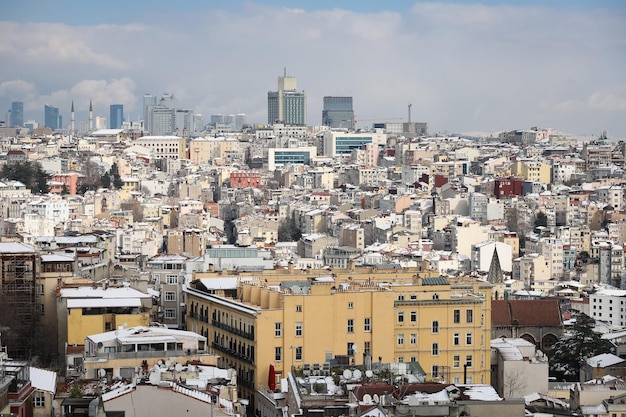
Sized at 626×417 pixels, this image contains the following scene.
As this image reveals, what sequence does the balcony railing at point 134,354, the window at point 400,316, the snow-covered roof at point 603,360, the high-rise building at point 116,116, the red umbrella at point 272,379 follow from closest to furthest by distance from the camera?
1. the balcony railing at point 134,354
2. the red umbrella at point 272,379
3. the window at point 400,316
4. the snow-covered roof at point 603,360
5. the high-rise building at point 116,116

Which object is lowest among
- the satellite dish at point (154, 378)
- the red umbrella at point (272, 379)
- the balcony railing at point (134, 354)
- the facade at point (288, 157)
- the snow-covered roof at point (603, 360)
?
the snow-covered roof at point (603, 360)

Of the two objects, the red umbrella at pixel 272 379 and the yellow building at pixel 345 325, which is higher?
the yellow building at pixel 345 325

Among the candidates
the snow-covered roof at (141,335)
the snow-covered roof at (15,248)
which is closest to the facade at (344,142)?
the snow-covered roof at (15,248)

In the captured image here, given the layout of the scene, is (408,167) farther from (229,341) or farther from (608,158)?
(229,341)

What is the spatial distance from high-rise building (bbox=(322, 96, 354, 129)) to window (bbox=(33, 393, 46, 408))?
11099 cm

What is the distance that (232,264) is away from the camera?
24766 mm

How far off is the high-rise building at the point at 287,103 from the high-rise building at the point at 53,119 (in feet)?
51.8

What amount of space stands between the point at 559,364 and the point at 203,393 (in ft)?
40.3

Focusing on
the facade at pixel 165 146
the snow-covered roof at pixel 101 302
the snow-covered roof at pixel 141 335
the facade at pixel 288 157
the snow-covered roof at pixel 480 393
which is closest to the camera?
the snow-covered roof at pixel 480 393

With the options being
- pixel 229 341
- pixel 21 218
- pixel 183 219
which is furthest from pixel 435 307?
pixel 183 219

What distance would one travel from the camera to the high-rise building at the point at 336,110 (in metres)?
125

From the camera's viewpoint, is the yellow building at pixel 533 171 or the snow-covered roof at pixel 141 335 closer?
the snow-covered roof at pixel 141 335

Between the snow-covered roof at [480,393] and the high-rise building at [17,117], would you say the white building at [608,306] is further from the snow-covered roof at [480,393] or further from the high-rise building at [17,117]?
the high-rise building at [17,117]

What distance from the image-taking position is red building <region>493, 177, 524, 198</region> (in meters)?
63.0
